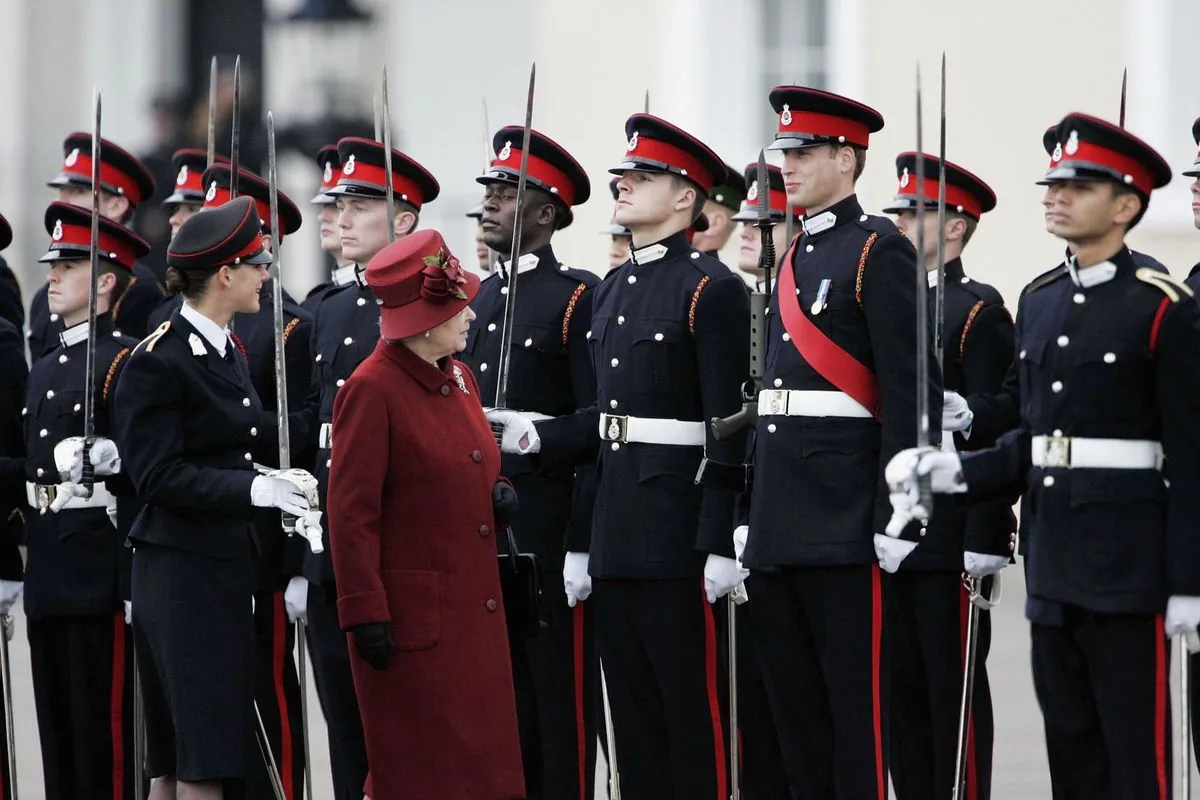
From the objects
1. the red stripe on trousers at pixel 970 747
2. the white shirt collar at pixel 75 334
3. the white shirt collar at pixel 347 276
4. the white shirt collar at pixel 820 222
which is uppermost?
the white shirt collar at pixel 820 222

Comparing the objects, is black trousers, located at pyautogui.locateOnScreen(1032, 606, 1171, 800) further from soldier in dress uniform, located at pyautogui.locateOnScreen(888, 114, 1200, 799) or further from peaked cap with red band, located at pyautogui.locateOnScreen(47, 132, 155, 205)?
peaked cap with red band, located at pyautogui.locateOnScreen(47, 132, 155, 205)

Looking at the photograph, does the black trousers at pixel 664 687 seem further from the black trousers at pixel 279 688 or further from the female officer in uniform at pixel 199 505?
the black trousers at pixel 279 688

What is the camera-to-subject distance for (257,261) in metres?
6.92

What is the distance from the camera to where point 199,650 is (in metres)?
6.63

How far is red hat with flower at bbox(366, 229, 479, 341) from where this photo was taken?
→ 6.39 metres

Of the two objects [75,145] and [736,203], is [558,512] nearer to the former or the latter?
[736,203]

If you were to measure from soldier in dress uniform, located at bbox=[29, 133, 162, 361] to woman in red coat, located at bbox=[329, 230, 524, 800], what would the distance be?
97.6 inches

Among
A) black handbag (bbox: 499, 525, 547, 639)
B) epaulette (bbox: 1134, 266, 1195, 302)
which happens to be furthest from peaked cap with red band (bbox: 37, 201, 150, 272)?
epaulette (bbox: 1134, 266, 1195, 302)

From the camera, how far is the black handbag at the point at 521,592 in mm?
6734

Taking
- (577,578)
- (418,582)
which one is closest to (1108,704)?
(418,582)

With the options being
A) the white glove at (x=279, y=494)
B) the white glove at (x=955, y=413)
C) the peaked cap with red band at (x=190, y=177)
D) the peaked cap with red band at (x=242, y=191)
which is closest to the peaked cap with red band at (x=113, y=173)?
the peaked cap with red band at (x=190, y=177)

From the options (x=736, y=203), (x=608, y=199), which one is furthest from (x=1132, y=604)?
(x=608, y=199)

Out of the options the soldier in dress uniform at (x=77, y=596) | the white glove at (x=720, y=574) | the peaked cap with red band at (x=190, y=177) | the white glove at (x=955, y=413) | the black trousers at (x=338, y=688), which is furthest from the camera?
the peaked cap with red band at (x=190, y=177)

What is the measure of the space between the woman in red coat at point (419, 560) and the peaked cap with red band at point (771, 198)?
193cm
